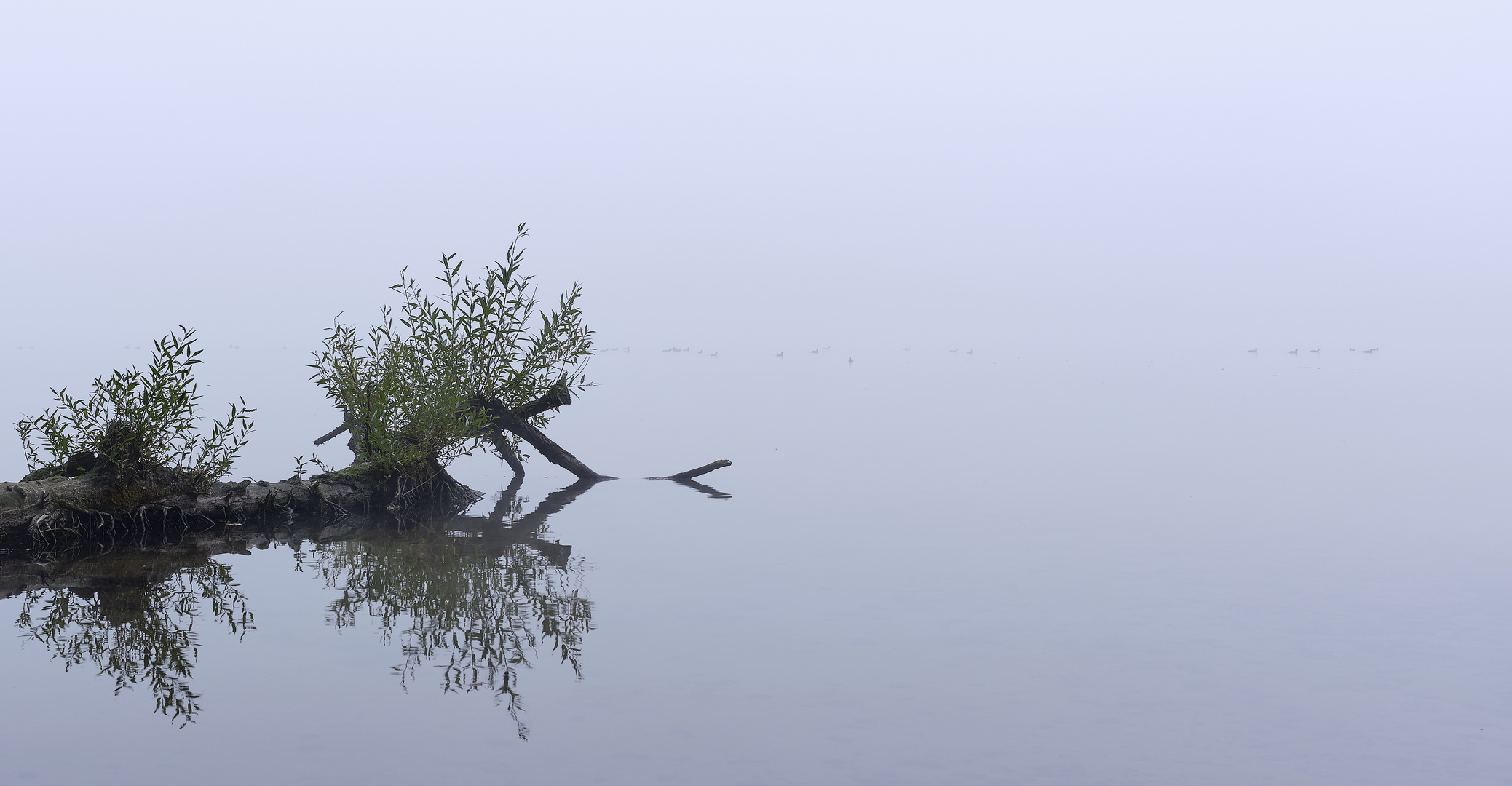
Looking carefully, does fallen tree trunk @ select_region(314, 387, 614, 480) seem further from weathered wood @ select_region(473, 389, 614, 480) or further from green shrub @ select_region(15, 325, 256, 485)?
green shrub @ select_region(15, 325, 256, 485)

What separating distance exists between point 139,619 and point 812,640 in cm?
880

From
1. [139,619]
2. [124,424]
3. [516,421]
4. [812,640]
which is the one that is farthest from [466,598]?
[516,421]

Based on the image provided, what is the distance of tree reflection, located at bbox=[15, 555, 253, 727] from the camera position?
12.1m

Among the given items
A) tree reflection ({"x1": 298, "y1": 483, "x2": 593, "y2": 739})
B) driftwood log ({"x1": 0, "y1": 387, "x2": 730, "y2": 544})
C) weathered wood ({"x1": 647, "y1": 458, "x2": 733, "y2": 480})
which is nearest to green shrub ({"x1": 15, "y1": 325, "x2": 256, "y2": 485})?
driftwood log ({"x1": 0, "y1": 387, "x2": 730, "y2": 544})

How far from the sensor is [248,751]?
1005cm

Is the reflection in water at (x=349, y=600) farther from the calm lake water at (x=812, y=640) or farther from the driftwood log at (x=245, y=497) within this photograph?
the driftwood log at (x=245, y=497)

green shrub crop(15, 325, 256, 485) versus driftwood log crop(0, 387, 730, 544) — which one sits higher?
green shrub crop(15, 325, 256, 485)

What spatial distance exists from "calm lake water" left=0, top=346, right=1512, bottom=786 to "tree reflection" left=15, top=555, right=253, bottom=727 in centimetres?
6

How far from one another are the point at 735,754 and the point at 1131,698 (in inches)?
178

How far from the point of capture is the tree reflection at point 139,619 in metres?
12.1

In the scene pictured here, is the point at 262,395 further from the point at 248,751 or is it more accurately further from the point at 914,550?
the point at 248,751

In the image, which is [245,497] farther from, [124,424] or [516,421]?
[516,421]

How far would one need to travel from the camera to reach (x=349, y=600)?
51.7 feet

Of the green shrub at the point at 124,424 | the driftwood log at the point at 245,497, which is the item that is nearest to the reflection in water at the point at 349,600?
the driftwood log at the point at 245,497
